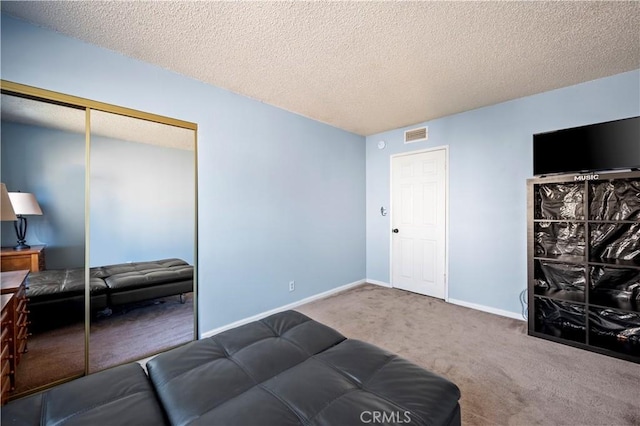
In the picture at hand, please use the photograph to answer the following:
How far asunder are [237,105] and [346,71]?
4.03 feet

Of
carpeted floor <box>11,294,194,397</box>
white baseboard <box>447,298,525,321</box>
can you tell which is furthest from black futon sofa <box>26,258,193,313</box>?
white baseboard <box>447,298,525,321</box>

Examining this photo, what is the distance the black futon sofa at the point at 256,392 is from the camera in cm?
99

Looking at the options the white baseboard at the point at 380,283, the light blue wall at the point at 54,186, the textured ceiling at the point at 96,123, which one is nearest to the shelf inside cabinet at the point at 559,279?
the white baseboard at the point at 380,283

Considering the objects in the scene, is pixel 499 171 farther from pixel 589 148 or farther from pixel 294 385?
pixel 294 385

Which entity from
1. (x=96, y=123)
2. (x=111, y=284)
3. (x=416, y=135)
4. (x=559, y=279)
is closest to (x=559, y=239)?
(x=559, y=279)

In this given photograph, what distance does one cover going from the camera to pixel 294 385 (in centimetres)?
116

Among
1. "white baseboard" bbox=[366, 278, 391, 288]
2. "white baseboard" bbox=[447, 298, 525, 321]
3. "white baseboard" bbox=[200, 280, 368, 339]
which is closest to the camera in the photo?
"white baseboard" bbox=[200, 280, 368, 339]

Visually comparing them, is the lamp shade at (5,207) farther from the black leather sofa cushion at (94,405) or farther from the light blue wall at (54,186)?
the black leather sofa cushion at (94,405)

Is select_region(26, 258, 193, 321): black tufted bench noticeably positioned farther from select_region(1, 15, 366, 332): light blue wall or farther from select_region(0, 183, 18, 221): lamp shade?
select_region(0, 183, 18, 221): lamp shade

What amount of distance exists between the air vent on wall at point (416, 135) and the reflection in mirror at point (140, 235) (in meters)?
2.99

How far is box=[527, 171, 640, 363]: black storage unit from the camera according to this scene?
2359 millimetres

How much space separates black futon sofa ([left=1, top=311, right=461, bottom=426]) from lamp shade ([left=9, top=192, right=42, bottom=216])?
1505 mm

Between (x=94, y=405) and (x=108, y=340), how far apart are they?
152 cm

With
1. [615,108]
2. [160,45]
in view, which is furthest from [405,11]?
[615,108]
